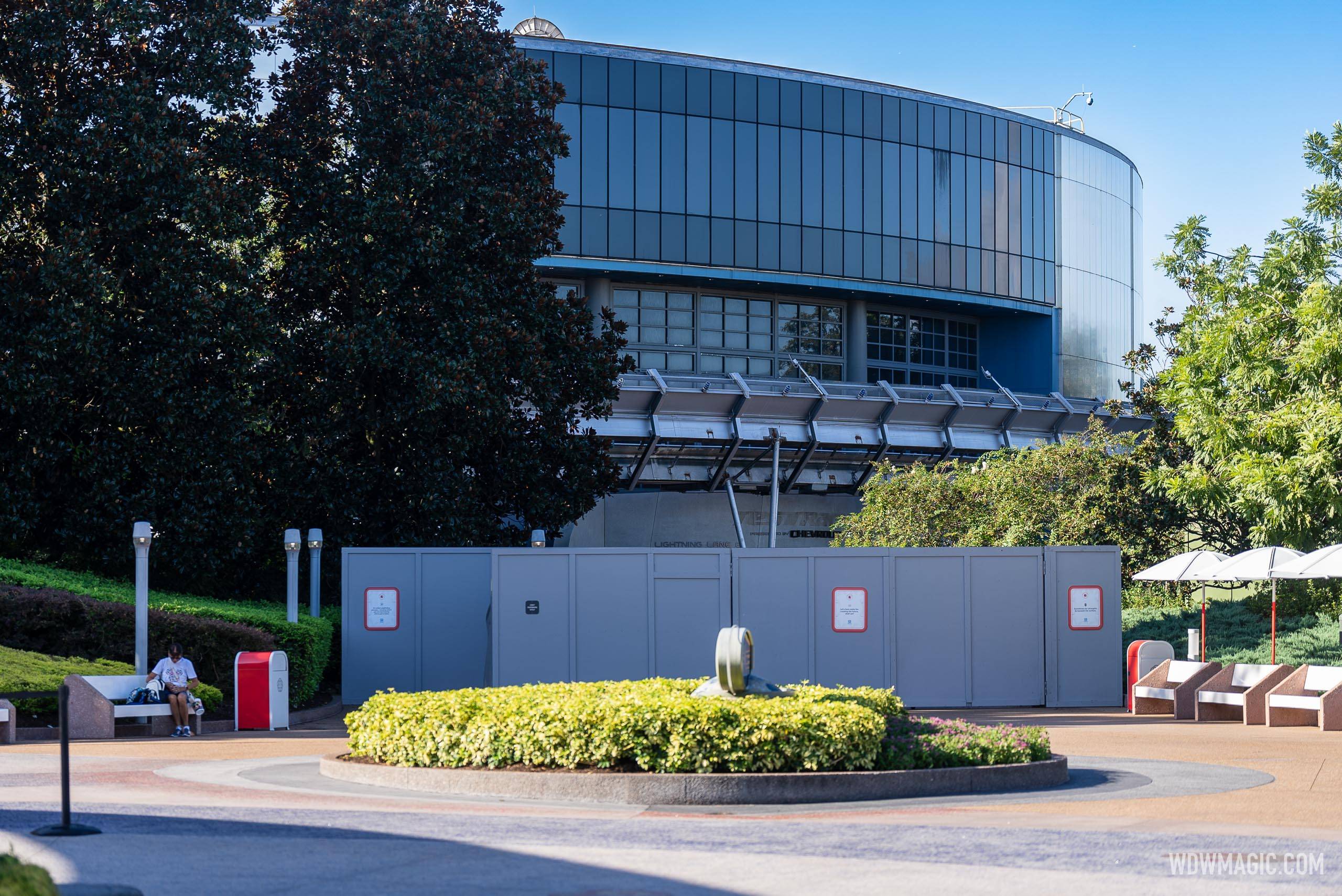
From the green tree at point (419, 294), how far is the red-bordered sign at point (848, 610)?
858 cm

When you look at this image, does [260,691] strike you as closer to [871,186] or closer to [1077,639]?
[1077,639]

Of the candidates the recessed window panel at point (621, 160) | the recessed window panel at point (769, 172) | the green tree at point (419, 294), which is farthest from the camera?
the recessed window panel at point (769, 172)

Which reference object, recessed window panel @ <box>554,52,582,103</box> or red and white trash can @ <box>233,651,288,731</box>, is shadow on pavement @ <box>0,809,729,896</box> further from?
recessed window panel @ <box>554,52,582,103</box>

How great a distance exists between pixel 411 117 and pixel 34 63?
7026 millimetres

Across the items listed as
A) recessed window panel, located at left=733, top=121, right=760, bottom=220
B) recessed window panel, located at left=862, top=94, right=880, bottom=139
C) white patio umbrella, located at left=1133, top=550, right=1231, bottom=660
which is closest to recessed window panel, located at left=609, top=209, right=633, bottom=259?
recessed window panel, located at left=733, top=121, right=760, bottom=220

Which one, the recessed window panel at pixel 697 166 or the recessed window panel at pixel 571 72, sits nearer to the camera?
the recessed window panel at pixel 571 72

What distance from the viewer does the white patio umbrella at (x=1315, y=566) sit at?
22547 millimetres

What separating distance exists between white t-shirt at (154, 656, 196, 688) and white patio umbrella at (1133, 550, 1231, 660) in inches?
647

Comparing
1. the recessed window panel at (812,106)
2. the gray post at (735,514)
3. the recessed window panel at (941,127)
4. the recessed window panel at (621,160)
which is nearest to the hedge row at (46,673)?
the gray post at (735,514)

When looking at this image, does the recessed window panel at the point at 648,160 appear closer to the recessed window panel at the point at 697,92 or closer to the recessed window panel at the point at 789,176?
the recessed window panel at the point at 697,92

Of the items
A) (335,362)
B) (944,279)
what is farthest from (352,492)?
(944,279)

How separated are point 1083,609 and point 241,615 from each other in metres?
13.3

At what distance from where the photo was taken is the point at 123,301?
92.9 feet

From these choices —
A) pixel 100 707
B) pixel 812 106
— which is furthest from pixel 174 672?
pixel 812 106
